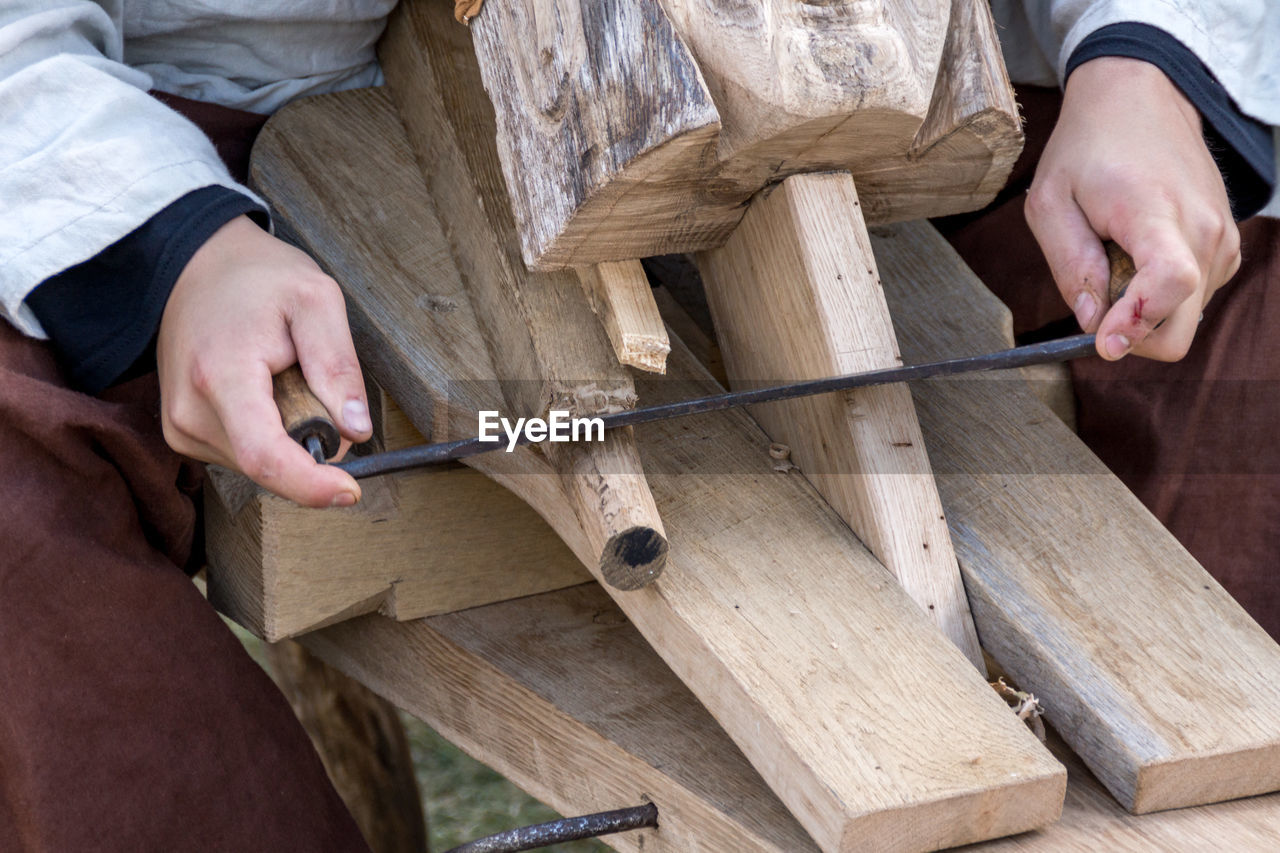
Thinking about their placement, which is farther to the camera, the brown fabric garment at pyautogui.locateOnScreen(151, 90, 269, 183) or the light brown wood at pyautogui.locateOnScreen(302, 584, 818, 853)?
the brown fabric garment at pyautogui.locateOnScreen(151, 90, 269, 183)

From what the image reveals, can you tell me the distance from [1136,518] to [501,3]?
2.18 feet

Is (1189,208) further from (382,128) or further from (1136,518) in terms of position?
(382,128)

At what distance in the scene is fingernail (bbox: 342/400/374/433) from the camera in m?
0.82

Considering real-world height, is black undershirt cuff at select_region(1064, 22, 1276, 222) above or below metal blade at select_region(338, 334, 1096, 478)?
above

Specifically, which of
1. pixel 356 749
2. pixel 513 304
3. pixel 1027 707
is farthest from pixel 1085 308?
pixel 356 749

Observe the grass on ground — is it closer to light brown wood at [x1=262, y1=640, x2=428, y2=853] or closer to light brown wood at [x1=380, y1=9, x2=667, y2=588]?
light brown wood at [x1=262, y1=640, x2=428, y2=853]

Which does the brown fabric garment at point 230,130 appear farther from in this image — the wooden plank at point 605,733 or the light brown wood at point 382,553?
the wooden plank at point 605,733

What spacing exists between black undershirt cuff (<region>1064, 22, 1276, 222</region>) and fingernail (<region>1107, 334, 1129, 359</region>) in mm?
303

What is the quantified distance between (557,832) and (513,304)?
1.36 feet

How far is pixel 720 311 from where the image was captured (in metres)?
1.08

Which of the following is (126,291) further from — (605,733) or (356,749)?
(356,749)

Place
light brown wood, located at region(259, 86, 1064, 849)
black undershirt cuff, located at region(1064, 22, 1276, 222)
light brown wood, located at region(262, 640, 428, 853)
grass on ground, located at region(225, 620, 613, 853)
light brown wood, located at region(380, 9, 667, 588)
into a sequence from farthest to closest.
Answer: grass on ground, located at region(225, 620, 613, 853), light brown wood, located at region(262, 640, 428, 853), black undershirt cuff, located at region(1064, 22, 1276, 222), light brown wood, located at region(380, 9, 667, 588), light brown wood, located at region(259, 86, 1064, 849)

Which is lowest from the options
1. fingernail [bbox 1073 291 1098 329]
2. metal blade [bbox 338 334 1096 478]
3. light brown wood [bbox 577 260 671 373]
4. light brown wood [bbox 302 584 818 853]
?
light brown wood [bbox 302 584 818 853]

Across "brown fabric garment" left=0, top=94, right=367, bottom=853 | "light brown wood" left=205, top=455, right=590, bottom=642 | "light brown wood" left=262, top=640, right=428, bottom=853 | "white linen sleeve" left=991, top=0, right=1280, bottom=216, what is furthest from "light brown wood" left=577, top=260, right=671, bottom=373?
"light brown wood" left=262, top=640, right=428, bottom=853
